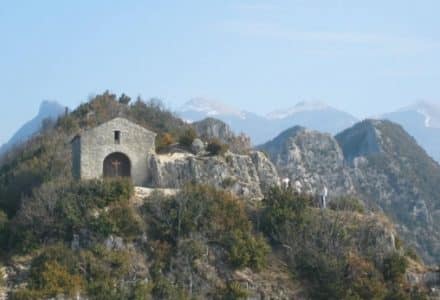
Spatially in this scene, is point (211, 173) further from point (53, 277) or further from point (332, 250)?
point (53, 277)

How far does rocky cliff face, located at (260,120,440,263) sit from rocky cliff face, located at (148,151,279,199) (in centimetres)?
3777

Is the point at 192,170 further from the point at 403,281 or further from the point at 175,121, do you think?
the point at 175,121

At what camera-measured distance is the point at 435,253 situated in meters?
84.7

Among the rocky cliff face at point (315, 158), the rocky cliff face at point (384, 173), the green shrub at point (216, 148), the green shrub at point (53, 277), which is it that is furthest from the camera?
the rocky cliff face at point (315, 158)

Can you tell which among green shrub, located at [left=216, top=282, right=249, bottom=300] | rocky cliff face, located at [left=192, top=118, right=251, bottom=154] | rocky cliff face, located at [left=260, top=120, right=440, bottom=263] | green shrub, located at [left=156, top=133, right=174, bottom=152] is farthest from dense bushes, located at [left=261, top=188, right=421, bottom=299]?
rocky cliff face, located at [left=260, top=120, right=440, bottom=263]

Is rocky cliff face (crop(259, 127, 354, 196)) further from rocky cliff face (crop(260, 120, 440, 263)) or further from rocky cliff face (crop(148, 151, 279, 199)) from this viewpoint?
rocky cliff face (crop(148, 151, 279, 199))

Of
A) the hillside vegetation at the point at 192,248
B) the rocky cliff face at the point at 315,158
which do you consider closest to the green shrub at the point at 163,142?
the hillside vegetation at the point at 192,248

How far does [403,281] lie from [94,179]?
13.5 m

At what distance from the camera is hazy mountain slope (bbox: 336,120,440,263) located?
291 feet

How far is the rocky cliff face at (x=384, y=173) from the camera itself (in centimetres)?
8900

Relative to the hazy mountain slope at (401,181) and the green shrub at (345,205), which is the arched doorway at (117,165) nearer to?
the green shrub at (345,205)

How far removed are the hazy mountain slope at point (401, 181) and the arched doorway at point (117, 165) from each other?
41.9 meters

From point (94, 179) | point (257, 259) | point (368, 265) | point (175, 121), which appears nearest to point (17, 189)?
point (94, 179)

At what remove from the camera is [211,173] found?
151ft
